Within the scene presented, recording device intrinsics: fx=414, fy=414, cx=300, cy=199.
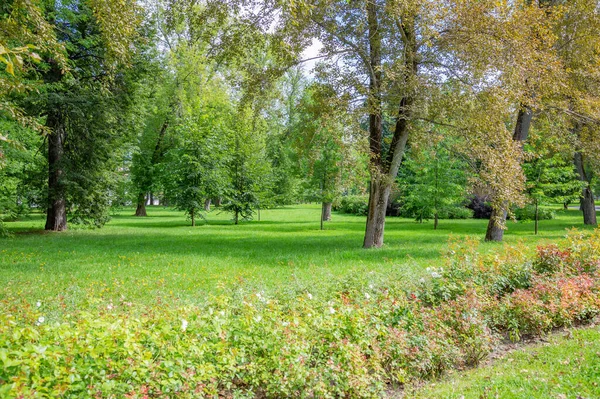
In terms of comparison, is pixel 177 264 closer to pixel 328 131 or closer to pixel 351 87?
pixel 328 131

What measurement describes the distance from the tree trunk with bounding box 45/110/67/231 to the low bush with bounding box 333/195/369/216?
2221 cm

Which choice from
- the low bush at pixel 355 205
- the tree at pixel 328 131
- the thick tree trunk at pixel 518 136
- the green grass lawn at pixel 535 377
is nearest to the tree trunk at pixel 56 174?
the tree at pixel 328 131

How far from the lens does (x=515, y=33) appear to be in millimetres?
9797

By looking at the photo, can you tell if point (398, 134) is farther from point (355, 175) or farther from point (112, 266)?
point (112, 266)

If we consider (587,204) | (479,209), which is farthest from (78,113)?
(479,209)

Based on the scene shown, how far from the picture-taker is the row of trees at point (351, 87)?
385 inches

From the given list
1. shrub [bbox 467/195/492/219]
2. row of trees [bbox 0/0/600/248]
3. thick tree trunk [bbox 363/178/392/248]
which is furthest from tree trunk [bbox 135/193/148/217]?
shrub [bbox 467/195/492/219]

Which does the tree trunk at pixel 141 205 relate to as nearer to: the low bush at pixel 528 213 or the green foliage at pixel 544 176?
the low bush at pixel 528 213

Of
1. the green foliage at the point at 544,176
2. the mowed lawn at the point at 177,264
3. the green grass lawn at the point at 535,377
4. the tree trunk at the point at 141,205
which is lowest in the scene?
the green grass lawn at the point at 535,377

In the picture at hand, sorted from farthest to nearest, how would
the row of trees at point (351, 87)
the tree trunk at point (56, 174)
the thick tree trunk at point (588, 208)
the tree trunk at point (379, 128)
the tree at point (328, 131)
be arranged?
1. the thick tree trunk at point (588, 208)
2. the tree trunk at point (56, 174)
3. the tree trunk at point (379, 128)
4. the tree at point (328, 131)
5. the row of trees at point (351, 87)

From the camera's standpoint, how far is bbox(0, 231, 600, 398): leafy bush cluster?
2811mm

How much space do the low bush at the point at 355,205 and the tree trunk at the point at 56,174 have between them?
2221 cm

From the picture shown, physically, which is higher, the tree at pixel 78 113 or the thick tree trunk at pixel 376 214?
the tree at pixel 78 113

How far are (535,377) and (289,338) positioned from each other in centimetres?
259
